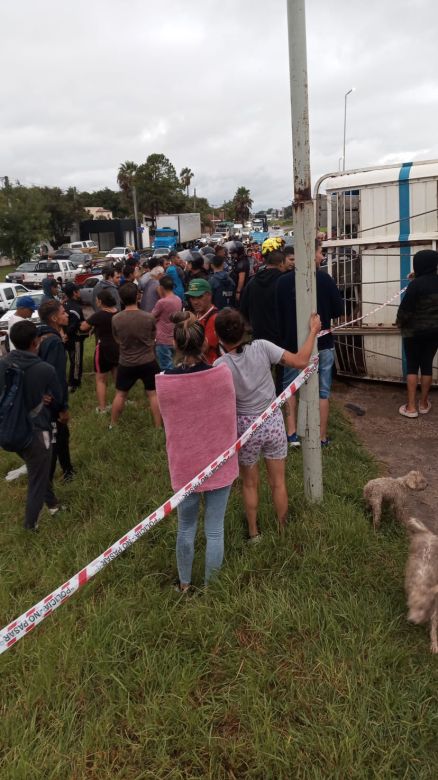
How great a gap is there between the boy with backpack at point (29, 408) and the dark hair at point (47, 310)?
96 cm

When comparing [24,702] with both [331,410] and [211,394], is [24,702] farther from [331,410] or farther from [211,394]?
[331,410]

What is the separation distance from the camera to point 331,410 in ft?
20.7

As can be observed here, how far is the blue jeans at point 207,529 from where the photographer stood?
2889 mm

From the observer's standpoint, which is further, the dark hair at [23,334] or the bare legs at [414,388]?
the bare legs at [414,388]

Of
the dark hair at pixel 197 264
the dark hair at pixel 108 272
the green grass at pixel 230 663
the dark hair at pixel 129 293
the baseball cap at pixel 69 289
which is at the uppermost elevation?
the dark hair at pixel 197 264

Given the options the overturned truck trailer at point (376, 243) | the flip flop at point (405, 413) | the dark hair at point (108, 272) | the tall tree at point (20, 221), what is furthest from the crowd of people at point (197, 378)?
the tall tree at point (20, 221)

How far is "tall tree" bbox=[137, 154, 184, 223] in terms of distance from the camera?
232 ft

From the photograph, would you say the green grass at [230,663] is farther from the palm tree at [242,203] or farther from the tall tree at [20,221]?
the palm tree at [242,203]

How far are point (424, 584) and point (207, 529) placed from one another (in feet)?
3.87

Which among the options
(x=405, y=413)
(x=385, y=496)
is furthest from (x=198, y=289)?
(x=405, y=413)

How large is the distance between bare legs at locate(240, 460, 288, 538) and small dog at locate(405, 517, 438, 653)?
34.3 inches

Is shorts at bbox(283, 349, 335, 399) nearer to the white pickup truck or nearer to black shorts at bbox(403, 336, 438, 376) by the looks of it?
black shorts at bbox(403, 336, 438, 376)

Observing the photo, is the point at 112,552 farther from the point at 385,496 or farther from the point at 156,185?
the point at 156,185

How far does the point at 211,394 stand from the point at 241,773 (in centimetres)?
163
